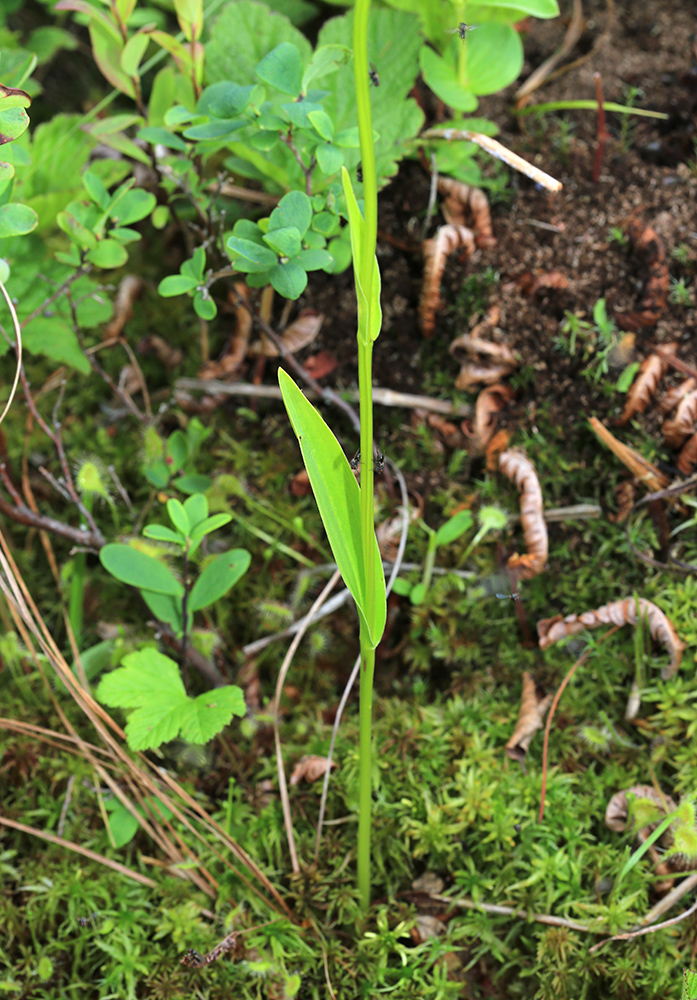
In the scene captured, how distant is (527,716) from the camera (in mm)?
1679

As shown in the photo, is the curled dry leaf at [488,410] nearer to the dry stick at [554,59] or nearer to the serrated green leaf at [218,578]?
the serrated green leaf at [218,578]

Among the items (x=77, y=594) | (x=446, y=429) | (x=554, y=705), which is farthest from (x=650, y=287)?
(x=77, y=594)

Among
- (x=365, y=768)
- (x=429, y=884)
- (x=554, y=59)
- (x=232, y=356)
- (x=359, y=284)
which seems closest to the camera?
(x=359, y=284)

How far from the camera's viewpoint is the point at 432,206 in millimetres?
1913

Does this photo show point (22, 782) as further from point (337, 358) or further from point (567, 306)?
point (567, 306)

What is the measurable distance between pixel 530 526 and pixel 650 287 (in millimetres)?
666

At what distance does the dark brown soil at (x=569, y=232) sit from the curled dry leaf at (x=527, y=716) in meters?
0.68

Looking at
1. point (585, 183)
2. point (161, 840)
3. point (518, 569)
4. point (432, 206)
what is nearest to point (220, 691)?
point (161, 840)

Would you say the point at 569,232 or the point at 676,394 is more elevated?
the point at 569,232

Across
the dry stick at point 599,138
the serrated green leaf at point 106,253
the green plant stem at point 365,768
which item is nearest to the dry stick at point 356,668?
the green plant stem at point 365,768

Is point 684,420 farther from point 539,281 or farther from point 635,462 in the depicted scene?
point 539,281

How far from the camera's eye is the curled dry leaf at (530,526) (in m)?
1.74

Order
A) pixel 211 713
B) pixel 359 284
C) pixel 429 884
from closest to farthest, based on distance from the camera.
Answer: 1. pixel 359 284
2. pixel 211 713
3. pixel 429 884

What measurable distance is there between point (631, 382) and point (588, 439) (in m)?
0.17
